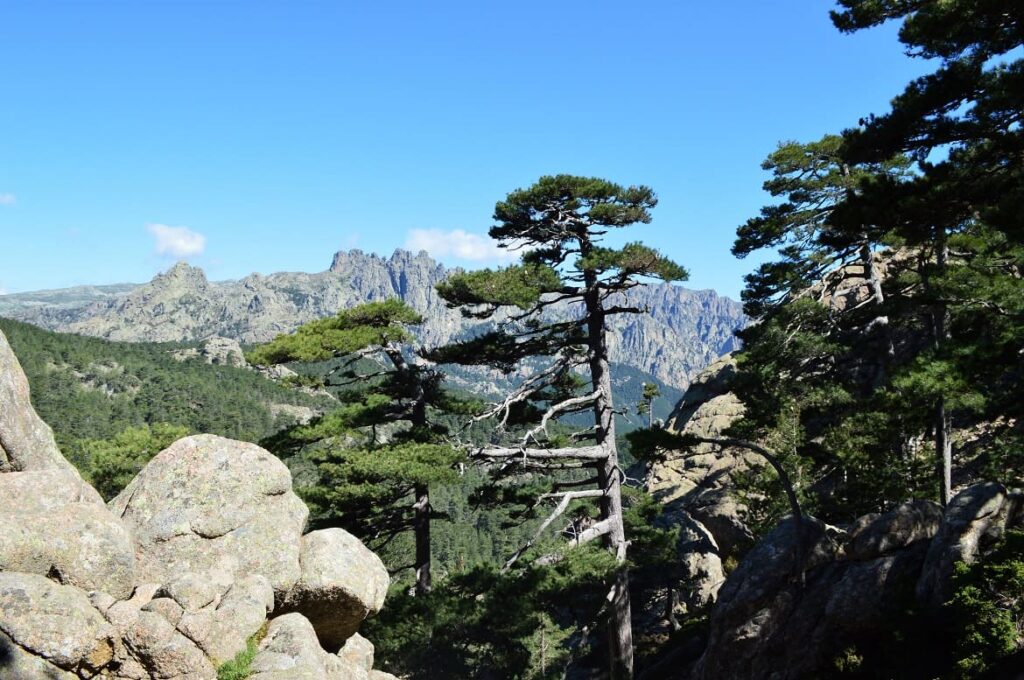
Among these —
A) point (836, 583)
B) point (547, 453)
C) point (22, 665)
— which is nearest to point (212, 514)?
point (22, 665)

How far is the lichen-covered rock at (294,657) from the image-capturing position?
10961mm

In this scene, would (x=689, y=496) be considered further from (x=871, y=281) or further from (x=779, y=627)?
(x=779, y=627)

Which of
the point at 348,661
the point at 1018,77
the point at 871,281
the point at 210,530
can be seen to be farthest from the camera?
the point at 871,281

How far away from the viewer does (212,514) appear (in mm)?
13273

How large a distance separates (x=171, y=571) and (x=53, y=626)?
2804mm

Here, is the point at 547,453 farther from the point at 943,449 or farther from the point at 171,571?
the point at 943,449

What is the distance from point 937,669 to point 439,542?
117 m

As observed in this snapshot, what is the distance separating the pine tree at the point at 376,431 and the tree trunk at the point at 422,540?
3 centimetres

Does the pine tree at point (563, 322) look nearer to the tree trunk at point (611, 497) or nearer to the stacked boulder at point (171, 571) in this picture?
the tree trunk at point (611, 497)

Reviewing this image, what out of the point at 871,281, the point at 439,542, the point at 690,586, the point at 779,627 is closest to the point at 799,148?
the point at 871,281

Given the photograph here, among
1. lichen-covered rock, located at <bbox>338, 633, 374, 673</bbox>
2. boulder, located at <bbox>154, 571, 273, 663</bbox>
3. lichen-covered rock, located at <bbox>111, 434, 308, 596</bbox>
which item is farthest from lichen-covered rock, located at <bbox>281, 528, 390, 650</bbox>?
boulder, located at <bbox>154, 571, 273, 663</bbox>

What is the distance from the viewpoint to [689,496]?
119ft

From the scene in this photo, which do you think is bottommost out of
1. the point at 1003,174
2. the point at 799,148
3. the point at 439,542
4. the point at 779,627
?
the point at 439,542

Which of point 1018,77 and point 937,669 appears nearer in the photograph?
point 1018,77
